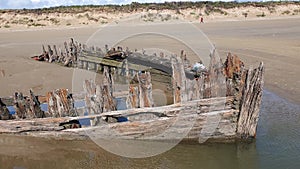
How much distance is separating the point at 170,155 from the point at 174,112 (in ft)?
3.35

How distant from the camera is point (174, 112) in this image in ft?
28.5

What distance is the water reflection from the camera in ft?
27.0

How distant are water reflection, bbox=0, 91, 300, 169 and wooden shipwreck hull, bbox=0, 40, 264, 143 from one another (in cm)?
26

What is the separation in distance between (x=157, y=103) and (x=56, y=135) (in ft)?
15.4

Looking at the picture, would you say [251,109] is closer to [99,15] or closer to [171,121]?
[171,121]

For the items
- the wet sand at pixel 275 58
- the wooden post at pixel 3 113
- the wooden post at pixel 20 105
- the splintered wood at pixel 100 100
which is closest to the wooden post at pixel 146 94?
the splintered wood at pixel 100 100

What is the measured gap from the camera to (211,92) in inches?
345

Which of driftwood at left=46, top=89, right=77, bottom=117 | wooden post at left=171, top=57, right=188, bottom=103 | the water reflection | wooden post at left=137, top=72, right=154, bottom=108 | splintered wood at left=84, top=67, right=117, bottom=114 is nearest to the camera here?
the water reflection

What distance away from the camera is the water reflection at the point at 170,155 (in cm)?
823

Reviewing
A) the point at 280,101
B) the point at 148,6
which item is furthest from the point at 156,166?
the point at 148,6

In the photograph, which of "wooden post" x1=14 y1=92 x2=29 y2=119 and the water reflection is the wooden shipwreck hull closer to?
"wooden post" x1=14 y1=92 x2=29 y2=119

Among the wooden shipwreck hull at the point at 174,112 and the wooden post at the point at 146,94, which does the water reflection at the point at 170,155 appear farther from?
the wooden post at the point at 146,94

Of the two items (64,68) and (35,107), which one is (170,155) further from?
(64,68)

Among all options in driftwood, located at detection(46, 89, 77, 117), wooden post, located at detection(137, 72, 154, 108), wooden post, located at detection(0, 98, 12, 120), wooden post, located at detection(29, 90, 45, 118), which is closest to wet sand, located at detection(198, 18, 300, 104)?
wooden post, located at detection(137, 72, 154, 108)
